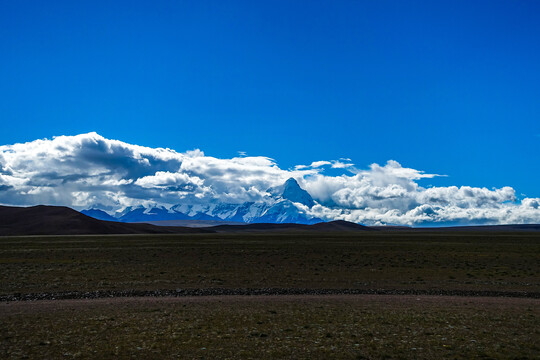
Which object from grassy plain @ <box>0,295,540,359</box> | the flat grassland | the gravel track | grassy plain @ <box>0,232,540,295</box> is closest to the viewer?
grassy plain @ <box>0,295,540,359</box>

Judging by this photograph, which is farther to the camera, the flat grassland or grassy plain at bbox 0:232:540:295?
grassy plain at bbox 0:232:540:295

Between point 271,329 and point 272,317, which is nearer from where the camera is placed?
point 271,329

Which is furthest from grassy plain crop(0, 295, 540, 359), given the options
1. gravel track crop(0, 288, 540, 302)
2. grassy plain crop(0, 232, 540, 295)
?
grassy plain crop(0, 232, 540, 295)

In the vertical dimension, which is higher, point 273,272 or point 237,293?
point 273,272

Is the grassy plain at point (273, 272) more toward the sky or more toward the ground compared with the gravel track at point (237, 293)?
more toward the sky

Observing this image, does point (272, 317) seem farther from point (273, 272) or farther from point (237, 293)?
point (273, 272)

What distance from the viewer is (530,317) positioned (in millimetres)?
20672

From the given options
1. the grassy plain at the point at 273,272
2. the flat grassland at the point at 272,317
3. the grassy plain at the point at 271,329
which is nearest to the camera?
the grassy plain at the point at 271,329

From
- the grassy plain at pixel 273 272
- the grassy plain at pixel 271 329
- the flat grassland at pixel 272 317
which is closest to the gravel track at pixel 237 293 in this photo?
the flat grassland at pixel 272 317

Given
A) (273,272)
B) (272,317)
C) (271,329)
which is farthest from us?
(273,272)

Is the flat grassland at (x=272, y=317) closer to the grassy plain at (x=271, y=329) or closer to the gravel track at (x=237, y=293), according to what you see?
the grassy plain at (x=271, y=329)

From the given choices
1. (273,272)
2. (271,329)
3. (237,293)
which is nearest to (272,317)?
(271,329)

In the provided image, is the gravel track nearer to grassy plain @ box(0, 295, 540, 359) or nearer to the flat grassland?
the flat grassland

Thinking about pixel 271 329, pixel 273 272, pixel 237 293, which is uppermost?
pixel 271 329
